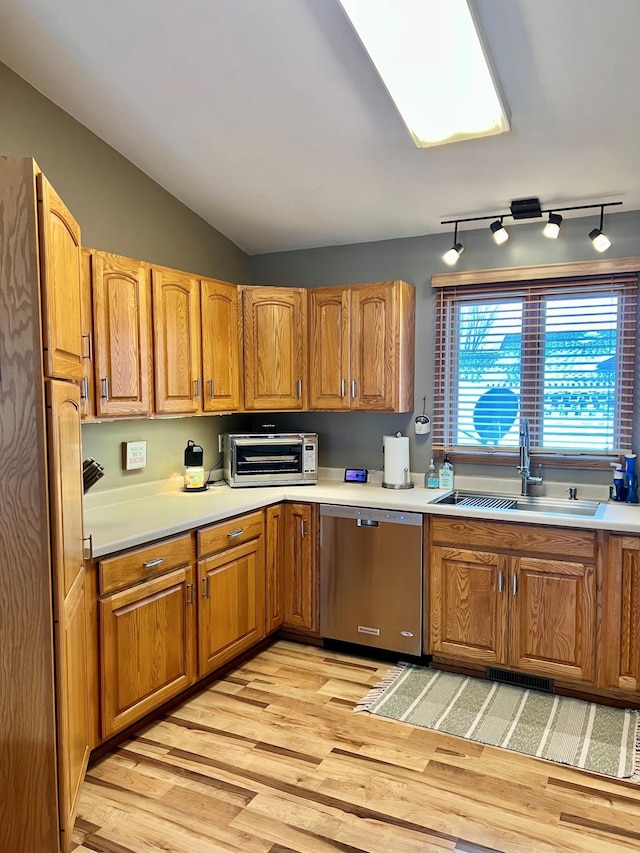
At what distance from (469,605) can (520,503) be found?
2.23 ft

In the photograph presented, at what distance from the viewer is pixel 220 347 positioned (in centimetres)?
358

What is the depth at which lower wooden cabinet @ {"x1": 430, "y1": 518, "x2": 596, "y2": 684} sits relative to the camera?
2.93 m

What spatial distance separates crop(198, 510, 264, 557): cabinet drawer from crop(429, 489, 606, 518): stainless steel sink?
96cm

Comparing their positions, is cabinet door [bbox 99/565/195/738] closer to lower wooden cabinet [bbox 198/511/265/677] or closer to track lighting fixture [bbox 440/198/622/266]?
lower wooden cabinet [bbox 198/511/265/677]

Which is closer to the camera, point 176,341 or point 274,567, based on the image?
point 176,341

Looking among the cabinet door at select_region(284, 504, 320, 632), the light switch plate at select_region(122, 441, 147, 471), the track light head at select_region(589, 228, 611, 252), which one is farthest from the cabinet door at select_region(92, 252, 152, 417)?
the track light head at select_region(589, 228, 611, 252)

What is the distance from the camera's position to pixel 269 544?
349 cm

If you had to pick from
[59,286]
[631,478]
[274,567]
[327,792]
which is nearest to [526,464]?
[631,478]

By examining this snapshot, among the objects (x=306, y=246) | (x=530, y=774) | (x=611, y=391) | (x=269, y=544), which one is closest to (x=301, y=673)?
(x=269, y=544)

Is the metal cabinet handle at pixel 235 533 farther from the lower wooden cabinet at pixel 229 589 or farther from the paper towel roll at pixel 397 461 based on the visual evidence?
the paper towel roll at pixel 397 461

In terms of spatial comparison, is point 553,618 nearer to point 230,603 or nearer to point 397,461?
point 397,461

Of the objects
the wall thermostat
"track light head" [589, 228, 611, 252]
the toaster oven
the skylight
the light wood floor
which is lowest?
the light wood floor

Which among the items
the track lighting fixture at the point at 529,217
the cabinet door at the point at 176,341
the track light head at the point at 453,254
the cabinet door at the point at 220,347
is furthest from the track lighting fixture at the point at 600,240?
the cabinet door at the point at 176,341

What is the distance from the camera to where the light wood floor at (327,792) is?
2.05m
